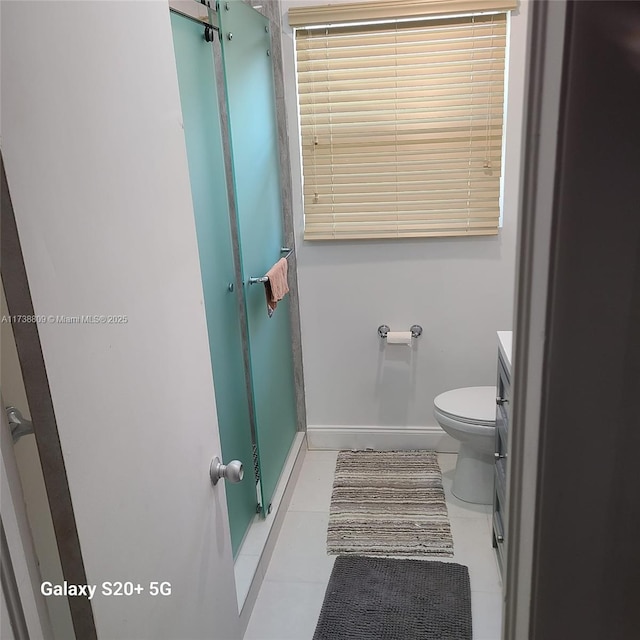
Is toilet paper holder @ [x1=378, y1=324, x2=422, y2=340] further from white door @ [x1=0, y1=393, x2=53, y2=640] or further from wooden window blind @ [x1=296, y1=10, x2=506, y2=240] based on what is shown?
white door @ [x1=0, y1=393, x2=53, y2=640]

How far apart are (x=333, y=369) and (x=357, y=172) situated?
103cm

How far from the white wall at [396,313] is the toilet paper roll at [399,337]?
2.2 inches

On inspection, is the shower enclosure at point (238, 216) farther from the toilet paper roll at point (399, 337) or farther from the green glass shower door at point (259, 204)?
the toilet paper roll at point (399, 337)

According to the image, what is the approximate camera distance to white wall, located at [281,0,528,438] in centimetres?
279

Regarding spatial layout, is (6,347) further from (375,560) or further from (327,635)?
(375,560)

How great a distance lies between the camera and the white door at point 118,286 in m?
0.71

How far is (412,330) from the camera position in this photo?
9.53 ft

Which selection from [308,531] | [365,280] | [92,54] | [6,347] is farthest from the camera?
[365,280]

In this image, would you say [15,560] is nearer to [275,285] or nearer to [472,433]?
[275,285]

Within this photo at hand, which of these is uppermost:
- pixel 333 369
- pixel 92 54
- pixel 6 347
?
pixel 92 54

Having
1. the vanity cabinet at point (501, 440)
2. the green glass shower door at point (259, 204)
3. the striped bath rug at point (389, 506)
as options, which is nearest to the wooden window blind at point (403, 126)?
the green glass shower door at point (259, 204)

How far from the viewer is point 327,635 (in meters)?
1.92

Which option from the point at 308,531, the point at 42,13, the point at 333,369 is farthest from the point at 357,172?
the point at 42,13

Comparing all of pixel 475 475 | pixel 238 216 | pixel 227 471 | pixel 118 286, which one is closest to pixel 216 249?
pixel 238 216
